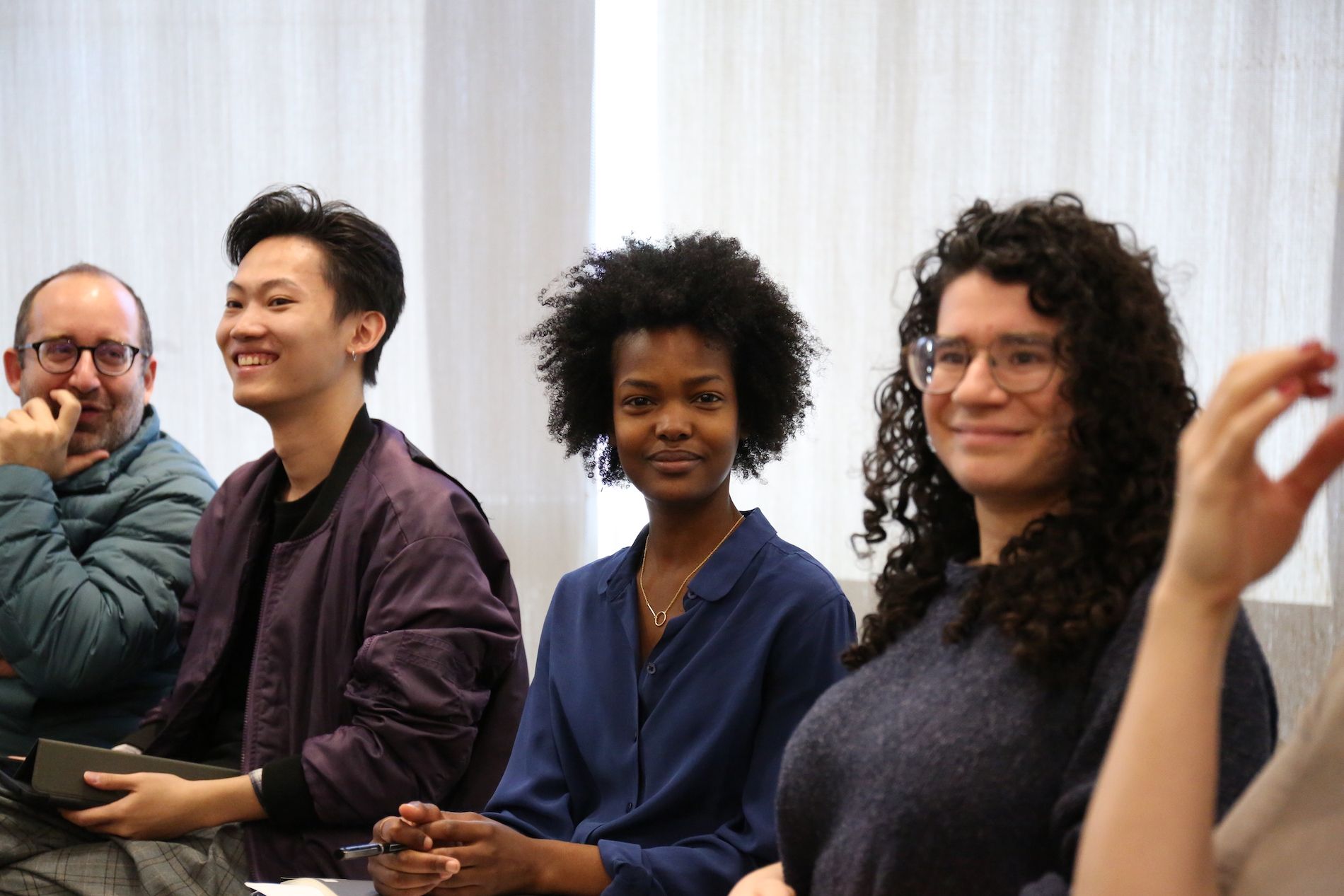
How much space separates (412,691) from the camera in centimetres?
204

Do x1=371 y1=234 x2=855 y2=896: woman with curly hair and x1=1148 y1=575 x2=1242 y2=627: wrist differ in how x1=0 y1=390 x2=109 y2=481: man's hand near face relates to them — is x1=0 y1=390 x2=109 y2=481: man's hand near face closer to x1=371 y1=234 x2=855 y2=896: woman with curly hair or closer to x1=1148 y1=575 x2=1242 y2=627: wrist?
x1=371 y1=234 x2=855 y2=896: woman with curly hair

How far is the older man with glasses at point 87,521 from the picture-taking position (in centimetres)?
238

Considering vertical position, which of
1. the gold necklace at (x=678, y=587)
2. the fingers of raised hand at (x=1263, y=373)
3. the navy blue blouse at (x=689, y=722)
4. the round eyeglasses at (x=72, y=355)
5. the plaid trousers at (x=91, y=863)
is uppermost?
the round eyeglasses at (x=72, y=355)

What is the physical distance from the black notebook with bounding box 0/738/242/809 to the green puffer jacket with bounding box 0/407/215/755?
40 cm

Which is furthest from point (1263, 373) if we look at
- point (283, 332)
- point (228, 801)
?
point (283, 332)

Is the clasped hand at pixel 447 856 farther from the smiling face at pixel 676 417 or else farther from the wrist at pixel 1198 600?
the wrist at pixel 1198 600

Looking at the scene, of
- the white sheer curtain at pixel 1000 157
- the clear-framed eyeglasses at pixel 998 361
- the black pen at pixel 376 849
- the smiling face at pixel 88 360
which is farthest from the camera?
the white sheer curtain at pixel 1000 157

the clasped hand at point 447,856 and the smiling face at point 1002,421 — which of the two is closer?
the smiling face at point 1002,421

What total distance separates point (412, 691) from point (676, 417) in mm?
586

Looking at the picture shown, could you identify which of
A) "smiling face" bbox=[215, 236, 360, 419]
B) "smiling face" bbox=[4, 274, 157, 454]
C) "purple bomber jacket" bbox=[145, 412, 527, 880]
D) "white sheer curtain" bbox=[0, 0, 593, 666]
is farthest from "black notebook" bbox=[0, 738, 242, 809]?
"white sheer curtain" bbox=[0, 0, 593, 666]

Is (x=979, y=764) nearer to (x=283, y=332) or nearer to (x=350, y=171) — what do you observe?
(x=283, y=332)

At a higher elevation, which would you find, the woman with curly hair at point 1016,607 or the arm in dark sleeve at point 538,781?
the woman with curly hair at point 1016,607

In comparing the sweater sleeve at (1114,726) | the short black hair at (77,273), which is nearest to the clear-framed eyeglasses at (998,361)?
the sweater sleeve at (1114,726)

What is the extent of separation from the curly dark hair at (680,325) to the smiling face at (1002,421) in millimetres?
709
